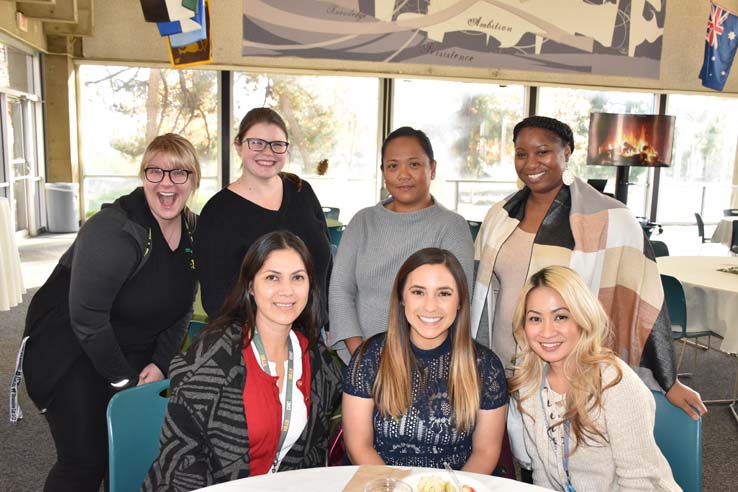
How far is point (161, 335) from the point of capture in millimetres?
2404

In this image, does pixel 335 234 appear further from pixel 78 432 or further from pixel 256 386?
pixel 256 386

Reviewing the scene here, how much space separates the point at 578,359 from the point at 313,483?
0.89 meters

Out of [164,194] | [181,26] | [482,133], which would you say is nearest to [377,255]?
[164,194]

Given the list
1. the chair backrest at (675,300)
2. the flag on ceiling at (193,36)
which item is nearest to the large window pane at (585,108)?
the flag on ceiling at (193,36)

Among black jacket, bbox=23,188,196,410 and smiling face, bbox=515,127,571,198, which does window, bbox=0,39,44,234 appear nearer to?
black jacket, bbox=23,188,196,410

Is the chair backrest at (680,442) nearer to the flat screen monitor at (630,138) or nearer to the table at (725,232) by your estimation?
the flat screen monitor at (630,138)

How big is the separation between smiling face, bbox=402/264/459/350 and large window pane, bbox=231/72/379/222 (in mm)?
8395

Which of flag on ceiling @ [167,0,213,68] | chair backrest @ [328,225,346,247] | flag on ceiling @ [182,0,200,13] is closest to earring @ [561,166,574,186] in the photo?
chair backrest @ [328,225,346,247]

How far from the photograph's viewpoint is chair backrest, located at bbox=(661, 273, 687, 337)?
4020mm

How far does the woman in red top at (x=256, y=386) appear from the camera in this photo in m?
1.77

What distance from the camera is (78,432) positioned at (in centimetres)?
207

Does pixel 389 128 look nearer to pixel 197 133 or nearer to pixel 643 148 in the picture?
pixel 197 133

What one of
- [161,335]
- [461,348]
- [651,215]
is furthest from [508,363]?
[651,215]

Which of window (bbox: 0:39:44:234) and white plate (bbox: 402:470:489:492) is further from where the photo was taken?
window (bbox: 0:39:44:234)
